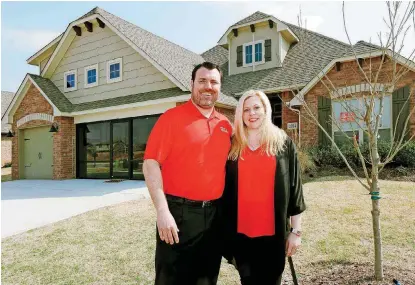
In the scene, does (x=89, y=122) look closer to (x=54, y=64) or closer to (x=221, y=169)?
(x=54, y=64)

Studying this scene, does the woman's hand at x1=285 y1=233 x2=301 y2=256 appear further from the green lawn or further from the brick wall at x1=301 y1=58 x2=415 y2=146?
the brick wall at x1=301 y1=58 x2=415 y2=146

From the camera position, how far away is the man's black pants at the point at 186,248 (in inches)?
96.8

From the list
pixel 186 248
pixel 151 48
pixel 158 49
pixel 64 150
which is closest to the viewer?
pixel 186 248

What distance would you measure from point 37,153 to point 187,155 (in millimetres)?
15262

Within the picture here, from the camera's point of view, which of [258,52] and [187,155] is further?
[258,52]

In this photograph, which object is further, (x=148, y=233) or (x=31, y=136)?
(x=31, y=136)

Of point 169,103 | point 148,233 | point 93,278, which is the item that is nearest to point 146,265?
point 93,278

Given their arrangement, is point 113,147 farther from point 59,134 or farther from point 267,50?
point 267,50

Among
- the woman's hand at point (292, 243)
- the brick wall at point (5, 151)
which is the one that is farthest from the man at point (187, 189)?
the brick wall at point (5, 151)

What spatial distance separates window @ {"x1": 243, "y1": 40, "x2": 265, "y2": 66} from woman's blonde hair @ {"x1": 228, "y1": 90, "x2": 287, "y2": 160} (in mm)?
13900

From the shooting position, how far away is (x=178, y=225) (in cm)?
246

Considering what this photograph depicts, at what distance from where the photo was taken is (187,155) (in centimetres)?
251

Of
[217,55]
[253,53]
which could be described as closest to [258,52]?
[253,53]

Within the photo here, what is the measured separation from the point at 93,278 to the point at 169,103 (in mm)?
8445
